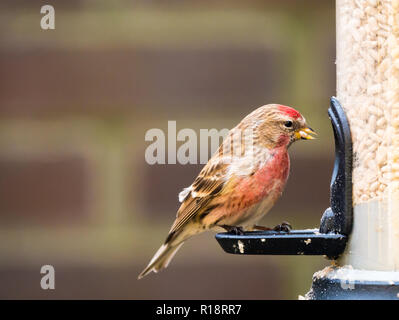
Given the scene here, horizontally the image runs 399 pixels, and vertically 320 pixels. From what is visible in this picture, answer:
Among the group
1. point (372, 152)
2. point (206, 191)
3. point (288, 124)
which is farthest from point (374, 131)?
point (206, 191)

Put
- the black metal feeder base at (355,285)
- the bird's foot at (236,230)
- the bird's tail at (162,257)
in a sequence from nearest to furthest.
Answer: the black metal feeder base at (355,285)
the bird's foot at (236,230)
the bird's tail at (162,257)

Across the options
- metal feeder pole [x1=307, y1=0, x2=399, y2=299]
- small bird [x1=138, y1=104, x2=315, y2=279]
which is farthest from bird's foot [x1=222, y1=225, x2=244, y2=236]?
metal feeder pole [x1=307, y1=0, x2=399, y2=299]

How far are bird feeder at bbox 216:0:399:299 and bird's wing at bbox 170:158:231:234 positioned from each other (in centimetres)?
11

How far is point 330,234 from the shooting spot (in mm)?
1415

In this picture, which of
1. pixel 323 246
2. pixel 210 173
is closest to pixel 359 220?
pixel 323 246

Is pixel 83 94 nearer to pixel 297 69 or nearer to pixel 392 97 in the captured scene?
pixel 297 69

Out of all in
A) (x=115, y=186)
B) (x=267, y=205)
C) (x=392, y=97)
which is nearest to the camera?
(x=392, y=97)

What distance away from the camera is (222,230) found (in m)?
1.57

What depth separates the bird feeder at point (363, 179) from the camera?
1375 millimetres

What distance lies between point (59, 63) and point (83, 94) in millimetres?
69

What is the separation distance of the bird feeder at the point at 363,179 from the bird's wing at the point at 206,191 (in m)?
0.11

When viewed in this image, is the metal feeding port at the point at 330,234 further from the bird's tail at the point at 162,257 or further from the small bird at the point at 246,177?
the bird's tail at the point at 162,257

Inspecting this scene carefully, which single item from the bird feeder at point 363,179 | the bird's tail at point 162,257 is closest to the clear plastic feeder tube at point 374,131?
the bird feeder at point 363,179

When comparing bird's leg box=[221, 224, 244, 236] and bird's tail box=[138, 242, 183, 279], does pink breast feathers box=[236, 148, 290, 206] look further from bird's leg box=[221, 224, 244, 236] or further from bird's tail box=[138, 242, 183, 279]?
bird's tail box=[138, 242, 183, 279]
